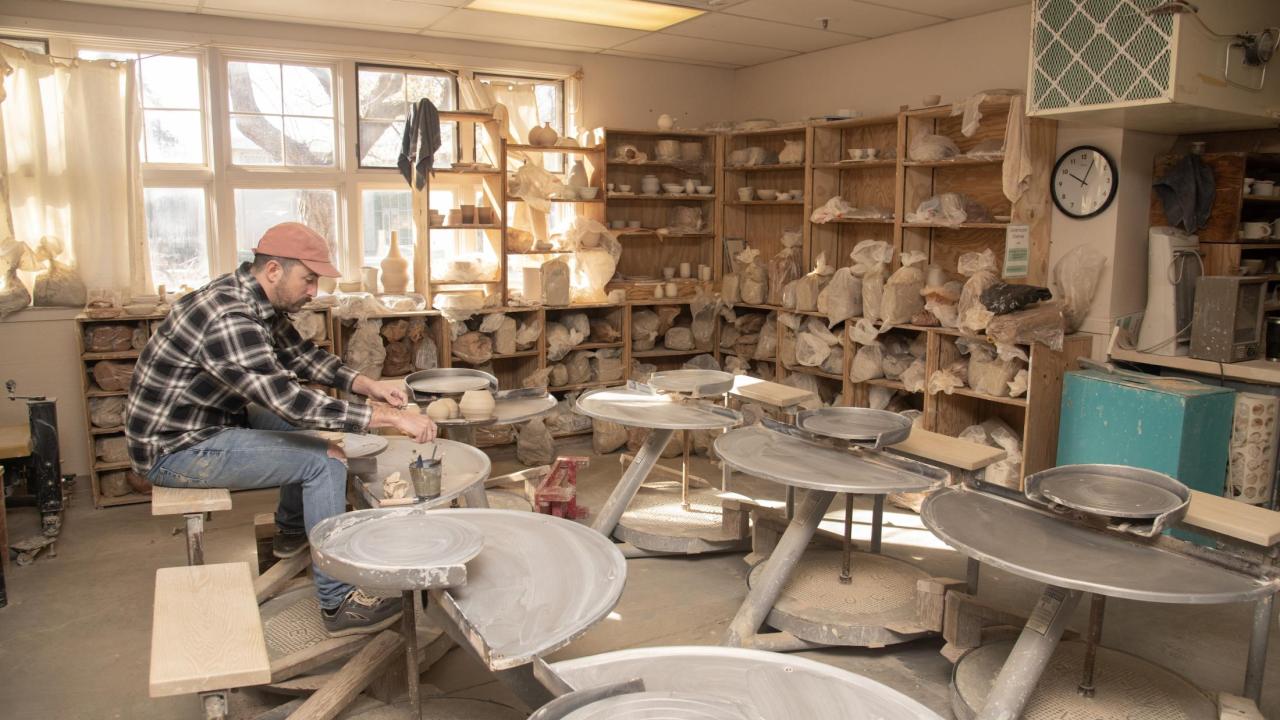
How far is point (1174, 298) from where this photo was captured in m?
4.68

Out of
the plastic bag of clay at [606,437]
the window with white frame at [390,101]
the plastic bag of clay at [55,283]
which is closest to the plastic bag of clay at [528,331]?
the plastic bag of clay at [606,437]

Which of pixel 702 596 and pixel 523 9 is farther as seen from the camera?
pixel 523 9

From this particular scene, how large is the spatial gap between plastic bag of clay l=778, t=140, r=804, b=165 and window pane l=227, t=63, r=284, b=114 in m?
3.30

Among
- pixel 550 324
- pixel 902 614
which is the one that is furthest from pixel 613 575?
pixel 550 324

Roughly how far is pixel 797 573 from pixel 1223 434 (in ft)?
7.30

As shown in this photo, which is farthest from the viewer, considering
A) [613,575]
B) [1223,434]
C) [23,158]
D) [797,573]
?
[23,158]

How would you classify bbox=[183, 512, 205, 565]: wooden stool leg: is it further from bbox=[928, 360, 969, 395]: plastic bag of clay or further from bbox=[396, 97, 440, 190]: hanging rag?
bbox=[928, 360, 969, 395]: plastic bag of clay

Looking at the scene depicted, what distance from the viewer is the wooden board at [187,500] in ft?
9.74

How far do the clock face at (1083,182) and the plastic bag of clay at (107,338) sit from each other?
5079mm

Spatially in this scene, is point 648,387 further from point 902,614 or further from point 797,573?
point 902,614

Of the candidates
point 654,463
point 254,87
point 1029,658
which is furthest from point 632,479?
point 254,87

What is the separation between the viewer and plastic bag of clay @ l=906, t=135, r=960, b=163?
537cm

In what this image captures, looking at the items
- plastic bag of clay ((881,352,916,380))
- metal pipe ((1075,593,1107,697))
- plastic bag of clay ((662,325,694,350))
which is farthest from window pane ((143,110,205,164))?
metal pipe ((1075,593,1107,697))

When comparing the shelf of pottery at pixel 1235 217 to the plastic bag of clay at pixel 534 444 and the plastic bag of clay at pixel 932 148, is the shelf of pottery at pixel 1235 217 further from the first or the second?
the plastic bag of clay at pixel 534 444
